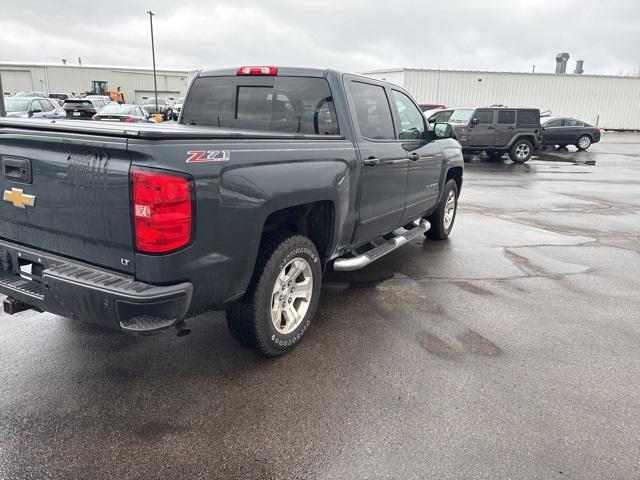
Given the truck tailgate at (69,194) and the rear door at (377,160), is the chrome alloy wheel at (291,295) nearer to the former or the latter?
the rear door at (377,160)

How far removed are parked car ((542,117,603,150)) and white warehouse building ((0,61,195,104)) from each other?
47.2 m

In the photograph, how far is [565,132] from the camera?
23.0 metres

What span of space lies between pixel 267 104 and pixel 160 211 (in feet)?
6.81

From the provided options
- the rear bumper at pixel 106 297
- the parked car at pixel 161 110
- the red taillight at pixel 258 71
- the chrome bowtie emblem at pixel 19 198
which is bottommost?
the rear bumper at pixel 106 297

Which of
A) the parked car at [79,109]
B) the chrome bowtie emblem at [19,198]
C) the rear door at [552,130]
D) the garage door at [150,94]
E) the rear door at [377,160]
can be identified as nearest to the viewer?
the chrome bowtie emblem at [19,198]

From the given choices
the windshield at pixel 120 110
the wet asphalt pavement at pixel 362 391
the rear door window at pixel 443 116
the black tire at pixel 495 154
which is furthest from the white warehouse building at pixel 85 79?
the wet asphalt pavement at pixel 362 391

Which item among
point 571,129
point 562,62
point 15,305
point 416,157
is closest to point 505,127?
point 571,129

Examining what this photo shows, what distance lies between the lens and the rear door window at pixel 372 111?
416 cm

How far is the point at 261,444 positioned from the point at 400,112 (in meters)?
3.63

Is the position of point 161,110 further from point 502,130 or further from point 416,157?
point 416,157

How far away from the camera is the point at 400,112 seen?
16.5 feet

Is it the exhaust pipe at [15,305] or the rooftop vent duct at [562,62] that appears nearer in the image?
the exhaust pipe at [15,305]

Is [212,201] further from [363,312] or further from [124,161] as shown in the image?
[363,312]

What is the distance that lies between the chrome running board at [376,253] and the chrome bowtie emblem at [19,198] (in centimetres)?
216
